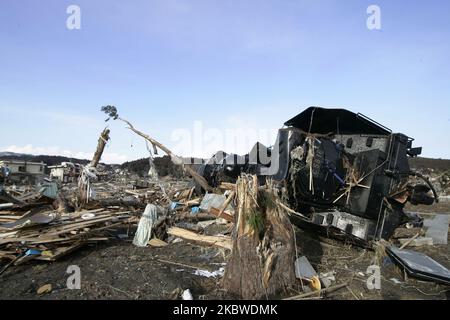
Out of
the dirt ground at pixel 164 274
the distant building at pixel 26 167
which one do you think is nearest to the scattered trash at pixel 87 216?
the dirt ground at pixel 164 274

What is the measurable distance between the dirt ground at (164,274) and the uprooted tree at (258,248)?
27cm

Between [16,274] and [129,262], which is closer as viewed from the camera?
[16,274]

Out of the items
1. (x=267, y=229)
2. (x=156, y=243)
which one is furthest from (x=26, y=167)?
(x=267, y=229)

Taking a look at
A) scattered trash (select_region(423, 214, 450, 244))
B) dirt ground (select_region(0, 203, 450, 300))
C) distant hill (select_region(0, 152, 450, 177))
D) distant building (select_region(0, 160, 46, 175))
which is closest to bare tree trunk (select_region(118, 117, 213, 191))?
dirt ground (select_region(0, 203, 450, 300))

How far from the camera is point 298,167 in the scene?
7.39 meters

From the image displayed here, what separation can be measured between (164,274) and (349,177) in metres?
4.70

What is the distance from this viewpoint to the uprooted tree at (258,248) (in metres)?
4.77

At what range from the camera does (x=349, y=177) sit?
764cm

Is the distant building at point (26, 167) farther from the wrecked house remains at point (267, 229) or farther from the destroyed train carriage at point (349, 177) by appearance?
the destroyed train carriage at point (349, 177)

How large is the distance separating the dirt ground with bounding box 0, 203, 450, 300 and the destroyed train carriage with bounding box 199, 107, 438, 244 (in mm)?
729

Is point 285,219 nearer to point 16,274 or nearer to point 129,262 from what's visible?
point 129,262

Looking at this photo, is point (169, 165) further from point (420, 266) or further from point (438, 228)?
point (420, 266)
